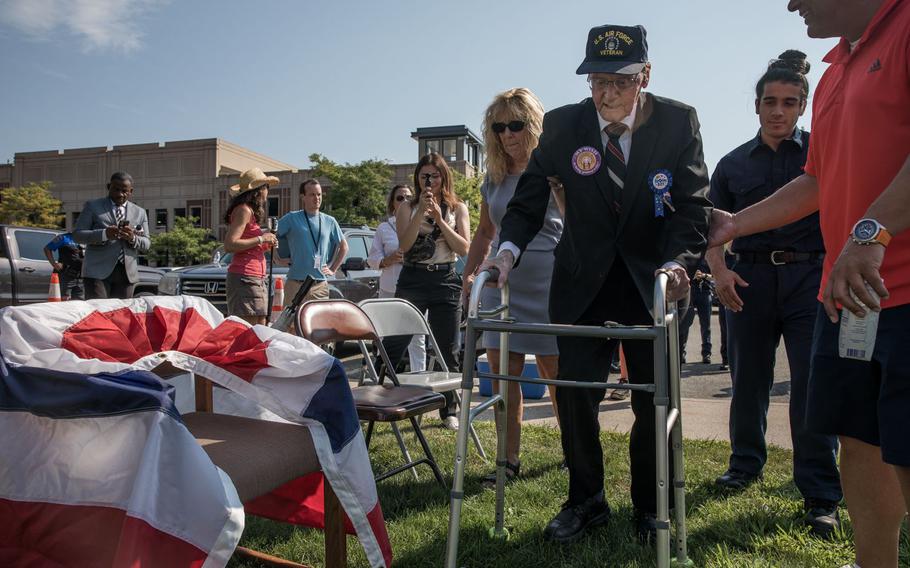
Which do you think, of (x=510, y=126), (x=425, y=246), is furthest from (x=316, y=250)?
(x=510, y=126)

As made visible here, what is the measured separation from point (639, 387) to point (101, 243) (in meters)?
6.43

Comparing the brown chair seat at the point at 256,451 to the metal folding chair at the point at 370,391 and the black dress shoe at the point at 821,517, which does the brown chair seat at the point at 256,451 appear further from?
the black dress shoe at the point at 821,517

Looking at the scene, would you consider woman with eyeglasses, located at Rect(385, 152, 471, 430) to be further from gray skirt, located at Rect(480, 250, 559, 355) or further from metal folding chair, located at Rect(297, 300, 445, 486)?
gray skirt, located at Rect(480, 250, 559, 355)

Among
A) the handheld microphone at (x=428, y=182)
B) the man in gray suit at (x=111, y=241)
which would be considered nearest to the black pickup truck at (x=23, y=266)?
the man in gray suit at (x=111, y=241)

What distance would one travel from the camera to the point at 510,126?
12.8 ft

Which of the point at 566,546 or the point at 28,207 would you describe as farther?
the point at 28,207

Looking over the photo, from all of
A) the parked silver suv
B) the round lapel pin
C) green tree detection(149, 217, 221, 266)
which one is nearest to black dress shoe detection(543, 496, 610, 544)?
the round lapel pin

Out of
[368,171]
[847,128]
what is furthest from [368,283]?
[368,171]

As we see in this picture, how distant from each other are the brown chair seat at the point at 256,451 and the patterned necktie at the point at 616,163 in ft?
5.06

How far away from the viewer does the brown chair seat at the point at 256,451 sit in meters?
2.25

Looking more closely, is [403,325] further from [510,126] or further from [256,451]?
[256,451]

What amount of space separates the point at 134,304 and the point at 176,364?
1.45 ft

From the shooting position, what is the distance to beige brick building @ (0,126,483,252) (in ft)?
171

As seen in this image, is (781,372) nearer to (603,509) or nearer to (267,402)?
(603,509)
